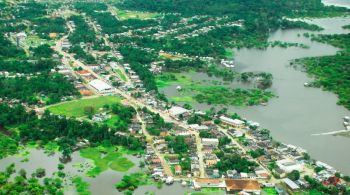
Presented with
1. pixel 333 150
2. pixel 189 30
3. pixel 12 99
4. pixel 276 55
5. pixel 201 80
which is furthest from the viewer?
pixel 189 30

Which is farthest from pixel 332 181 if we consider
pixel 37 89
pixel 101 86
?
pixel 37 89

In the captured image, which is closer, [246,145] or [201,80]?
[246,145]

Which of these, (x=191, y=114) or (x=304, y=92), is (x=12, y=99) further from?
(x=304, y=92)

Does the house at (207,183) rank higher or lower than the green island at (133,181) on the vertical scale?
higher

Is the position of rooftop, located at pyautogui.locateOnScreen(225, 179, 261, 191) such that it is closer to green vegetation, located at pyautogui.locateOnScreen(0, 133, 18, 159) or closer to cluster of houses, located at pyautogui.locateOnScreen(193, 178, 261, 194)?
cluster of houses, located at pyautogui.locateOnScreen(193, 178, 261, 194)

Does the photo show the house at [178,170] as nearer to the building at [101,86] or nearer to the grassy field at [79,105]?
the grassy field at [79,105]

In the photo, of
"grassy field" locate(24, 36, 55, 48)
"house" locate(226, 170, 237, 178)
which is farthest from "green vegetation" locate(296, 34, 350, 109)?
"grassy field" locate(24, 36, 55, 48)

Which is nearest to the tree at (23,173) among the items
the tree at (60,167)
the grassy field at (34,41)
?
the tree at (60,167)

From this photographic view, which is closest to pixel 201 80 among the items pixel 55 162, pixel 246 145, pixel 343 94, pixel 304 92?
pixel 304 92
